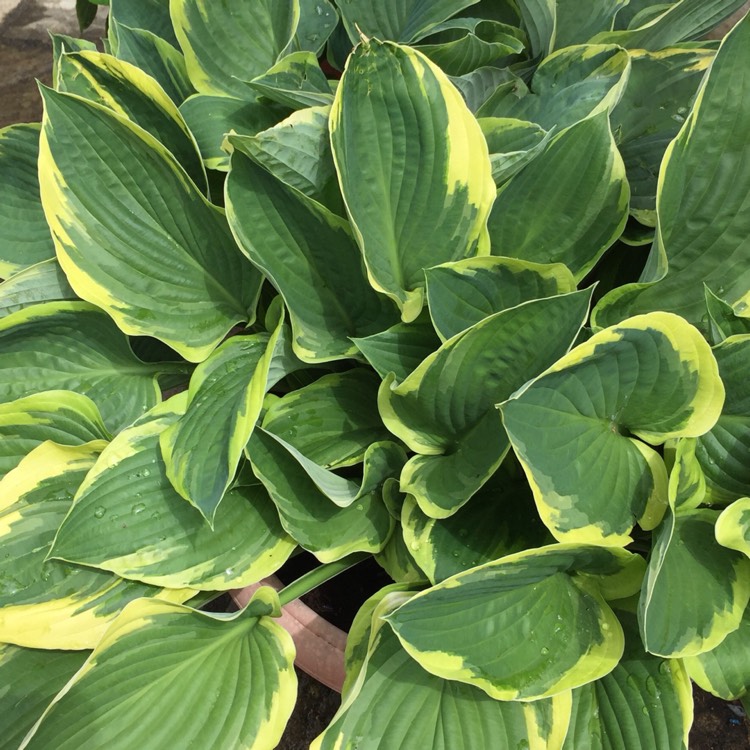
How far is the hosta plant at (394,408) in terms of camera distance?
0.56m

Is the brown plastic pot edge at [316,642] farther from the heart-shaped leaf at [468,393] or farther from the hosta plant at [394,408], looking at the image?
the heart-shaped leaf at [468,393]

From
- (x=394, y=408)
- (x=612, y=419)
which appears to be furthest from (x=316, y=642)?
(x=612, y=419)

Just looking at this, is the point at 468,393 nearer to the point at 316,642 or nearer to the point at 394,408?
the point at 394,408

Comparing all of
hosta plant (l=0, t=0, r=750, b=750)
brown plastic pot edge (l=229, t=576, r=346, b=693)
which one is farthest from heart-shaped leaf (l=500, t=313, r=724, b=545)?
brown plastic pot edge (l=229, t=576, r=346, b=693)

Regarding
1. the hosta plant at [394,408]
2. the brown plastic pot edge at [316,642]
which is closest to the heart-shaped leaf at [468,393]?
the hosta plant at [394,408]

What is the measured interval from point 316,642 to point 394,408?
0.95 feet

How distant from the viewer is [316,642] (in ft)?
2.40

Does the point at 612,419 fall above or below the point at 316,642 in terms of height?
above

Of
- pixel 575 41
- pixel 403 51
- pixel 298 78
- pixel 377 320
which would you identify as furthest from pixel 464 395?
pixel 575 41

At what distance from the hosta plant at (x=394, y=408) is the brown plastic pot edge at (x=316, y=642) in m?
0.06

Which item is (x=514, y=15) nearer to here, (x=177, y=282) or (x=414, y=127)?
(x=414, y=127)

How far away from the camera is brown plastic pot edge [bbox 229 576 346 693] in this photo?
2.38 ft

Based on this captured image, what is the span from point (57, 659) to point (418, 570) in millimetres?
362

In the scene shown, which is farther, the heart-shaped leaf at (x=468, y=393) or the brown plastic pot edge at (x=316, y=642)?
the brown plastic pot edge at (x=316, y=642)
